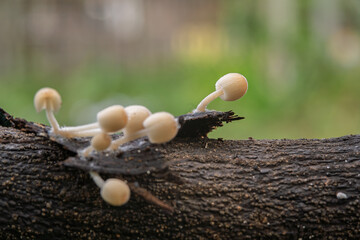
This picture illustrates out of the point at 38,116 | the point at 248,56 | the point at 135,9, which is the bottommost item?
the point at 38,116

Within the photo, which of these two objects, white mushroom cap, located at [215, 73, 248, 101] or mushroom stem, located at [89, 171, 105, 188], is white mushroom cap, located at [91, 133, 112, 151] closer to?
mushroom stem, located at [89, 171, 105, 188]

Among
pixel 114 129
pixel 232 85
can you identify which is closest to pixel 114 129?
pixel 114 129

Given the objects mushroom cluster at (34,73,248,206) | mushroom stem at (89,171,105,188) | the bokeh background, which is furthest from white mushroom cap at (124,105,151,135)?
the bokeh background

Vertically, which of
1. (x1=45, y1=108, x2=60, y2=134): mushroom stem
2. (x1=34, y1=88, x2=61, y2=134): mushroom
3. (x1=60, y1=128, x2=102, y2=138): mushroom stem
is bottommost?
(x1=60, y1=128, x2=102, y2=138): mushroom stem

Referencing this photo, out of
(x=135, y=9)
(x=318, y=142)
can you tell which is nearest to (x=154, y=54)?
(x=135, y=9)

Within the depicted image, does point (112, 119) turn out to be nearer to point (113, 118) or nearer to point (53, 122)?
point (113, 118)

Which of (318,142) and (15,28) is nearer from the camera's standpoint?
(318,142)

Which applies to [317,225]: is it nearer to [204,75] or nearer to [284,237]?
[284,237]
